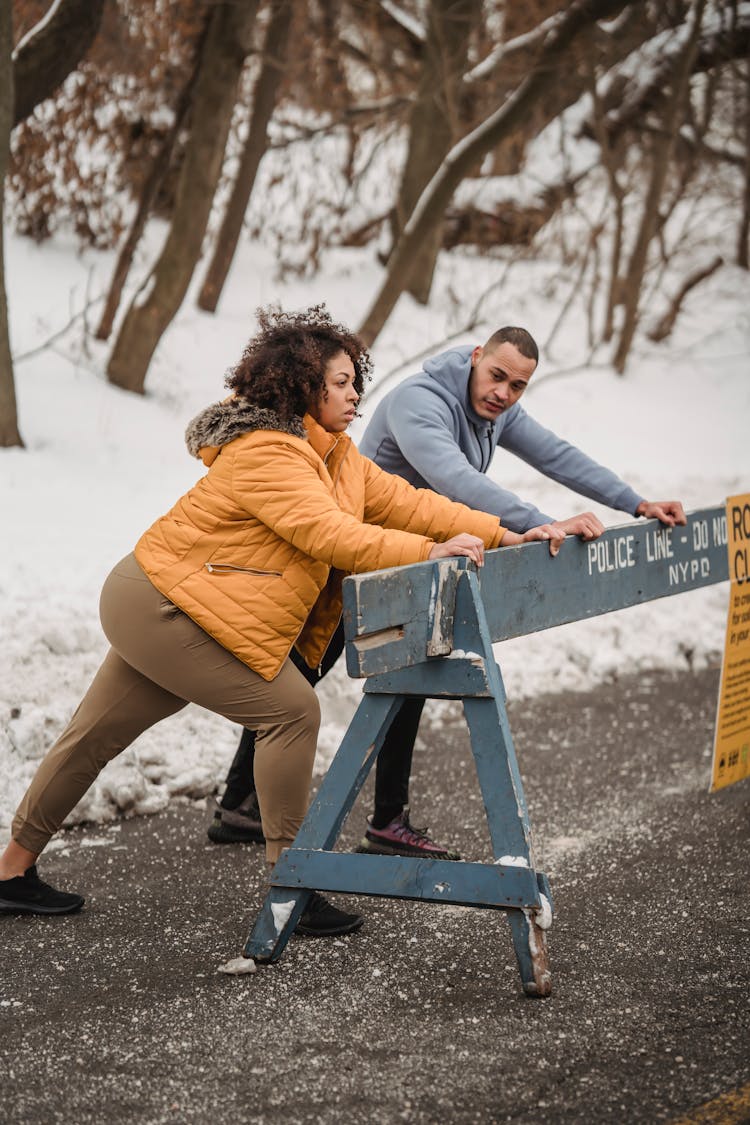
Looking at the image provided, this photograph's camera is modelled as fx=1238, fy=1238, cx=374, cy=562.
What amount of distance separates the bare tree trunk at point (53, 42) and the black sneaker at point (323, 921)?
6933 millimetres

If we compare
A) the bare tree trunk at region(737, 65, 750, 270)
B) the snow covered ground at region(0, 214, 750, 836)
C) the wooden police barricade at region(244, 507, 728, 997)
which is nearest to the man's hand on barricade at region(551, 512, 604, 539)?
the wooden police barricade at region(244, 507, 728, 997)

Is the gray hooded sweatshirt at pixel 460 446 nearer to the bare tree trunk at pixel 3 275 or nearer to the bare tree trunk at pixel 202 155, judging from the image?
the bare tree trunk at pixel 3 275

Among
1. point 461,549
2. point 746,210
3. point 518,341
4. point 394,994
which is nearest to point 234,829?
point 394,994

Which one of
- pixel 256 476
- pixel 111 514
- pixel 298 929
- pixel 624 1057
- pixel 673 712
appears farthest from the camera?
pixel 111 514

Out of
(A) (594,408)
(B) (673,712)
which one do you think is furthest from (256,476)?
A: (A) (594,408)

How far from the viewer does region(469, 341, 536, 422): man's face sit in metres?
4.64

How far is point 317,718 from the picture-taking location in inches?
153

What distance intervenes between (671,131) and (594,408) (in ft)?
12.0

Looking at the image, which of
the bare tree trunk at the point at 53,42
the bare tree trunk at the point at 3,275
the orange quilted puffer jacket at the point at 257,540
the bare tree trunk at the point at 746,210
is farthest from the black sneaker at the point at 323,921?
the bare tree trunk at the point at 746,210

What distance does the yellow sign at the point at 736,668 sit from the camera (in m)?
5.07

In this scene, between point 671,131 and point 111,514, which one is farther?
point 671,131

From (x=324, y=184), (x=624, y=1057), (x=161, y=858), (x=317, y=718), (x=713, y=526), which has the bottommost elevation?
(x=161, y=858)

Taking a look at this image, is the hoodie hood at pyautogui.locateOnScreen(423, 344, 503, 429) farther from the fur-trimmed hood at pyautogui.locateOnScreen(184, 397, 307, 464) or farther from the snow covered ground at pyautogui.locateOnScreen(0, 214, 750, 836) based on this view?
the snow covered ground at pyautogui.locateOnScreen(0, 214, 750, 836)

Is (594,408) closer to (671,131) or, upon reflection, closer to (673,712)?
(671,131)
